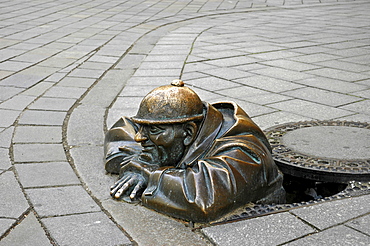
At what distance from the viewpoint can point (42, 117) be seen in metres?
4.36

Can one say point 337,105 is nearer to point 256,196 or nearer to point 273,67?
point 273,67

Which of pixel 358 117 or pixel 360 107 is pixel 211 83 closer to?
pixel 360 107

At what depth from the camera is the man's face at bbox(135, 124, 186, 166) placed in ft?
9.13

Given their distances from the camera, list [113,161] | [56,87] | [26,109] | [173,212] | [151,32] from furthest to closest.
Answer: [151,32], [56,87], [26,109], [113,161], [173,212]

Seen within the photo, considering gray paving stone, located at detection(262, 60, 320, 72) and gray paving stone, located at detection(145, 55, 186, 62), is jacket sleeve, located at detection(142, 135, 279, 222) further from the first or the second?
gray paving stone, located at detection(145, 55, 186, 62)

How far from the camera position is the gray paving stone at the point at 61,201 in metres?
2.74

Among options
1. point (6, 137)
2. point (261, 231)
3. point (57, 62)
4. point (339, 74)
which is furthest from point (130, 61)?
point (261, 231)

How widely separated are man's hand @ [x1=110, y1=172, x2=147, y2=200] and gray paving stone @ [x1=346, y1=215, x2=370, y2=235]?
1.14 metres

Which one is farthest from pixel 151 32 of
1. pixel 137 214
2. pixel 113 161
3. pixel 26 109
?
pixel 137 214

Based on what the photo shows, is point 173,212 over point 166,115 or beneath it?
beneath

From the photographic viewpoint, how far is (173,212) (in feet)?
8.73

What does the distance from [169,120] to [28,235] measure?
0.92m

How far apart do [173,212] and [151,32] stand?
20.1ft

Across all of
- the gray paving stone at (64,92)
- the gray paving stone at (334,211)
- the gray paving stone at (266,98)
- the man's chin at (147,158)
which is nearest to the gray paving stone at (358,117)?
the gray paving stone at (266,98)
